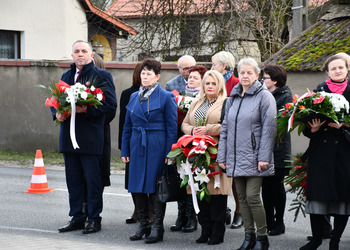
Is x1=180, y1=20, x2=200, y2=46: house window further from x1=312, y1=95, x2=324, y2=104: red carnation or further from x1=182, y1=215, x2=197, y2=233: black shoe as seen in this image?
x1=312, y1=95, x2=324, y2=104: red carnation

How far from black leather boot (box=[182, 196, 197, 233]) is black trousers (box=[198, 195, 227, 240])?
0.59m

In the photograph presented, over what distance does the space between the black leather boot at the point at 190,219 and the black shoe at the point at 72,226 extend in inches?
49.9

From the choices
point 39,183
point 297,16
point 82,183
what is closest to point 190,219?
point 82,183

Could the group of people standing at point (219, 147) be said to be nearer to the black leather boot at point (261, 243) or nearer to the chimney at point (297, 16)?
the black leather boot at point (261, 243)

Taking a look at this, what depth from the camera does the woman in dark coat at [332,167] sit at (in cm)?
666

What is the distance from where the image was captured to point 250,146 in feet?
22.6

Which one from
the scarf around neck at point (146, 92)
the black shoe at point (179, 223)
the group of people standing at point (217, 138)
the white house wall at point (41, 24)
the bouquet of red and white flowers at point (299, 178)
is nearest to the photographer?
the group of people standing at point (217, 138)

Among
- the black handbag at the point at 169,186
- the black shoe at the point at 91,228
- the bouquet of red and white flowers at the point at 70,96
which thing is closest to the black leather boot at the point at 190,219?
the black handbag at the point at 169,186

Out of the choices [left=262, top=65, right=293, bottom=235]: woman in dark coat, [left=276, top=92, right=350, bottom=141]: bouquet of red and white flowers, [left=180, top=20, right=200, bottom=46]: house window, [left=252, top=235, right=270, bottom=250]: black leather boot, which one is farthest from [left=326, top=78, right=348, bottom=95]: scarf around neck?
[left=180, top=20, right=200, bottom=46]: house window

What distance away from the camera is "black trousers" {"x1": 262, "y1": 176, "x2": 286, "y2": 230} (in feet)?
26.2

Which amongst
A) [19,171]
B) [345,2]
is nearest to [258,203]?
[19,171]

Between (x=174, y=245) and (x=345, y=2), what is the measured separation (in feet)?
38.1

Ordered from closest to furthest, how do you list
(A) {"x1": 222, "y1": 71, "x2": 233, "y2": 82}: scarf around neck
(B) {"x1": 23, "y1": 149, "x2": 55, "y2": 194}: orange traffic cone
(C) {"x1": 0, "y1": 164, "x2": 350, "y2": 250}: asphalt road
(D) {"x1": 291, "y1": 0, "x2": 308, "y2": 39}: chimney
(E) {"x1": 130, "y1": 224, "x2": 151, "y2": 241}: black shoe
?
(C) {"x1": 0, "y1": 164, "x2": 350, "y2": 250}: asphalt road
(E) {"x1": 130, "y1": 224, "x2": 151, "y2": 241}: black shoe
(A) {"x1": 222, "y1": 71, "x2": 233, "y2": 82}: scarf around neck
(B) {"x1": 23, "y1": 149, "x2": 55, "y2": 194}: orange traffic cone
(D) {"x1": 291, "y1": 0, "x2": 308, "y2": 39}: chimney

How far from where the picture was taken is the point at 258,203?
22.7 feet
